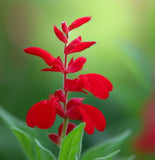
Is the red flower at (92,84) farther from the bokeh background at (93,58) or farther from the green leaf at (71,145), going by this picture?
the bokeh background at (93,58)

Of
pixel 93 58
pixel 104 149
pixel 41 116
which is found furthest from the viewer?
pixel 93 58

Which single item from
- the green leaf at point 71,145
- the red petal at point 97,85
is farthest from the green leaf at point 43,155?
the red petal at point 97,85

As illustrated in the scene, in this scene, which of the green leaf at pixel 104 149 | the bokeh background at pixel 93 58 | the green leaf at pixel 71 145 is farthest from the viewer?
the bokeh background at pixel 93 58

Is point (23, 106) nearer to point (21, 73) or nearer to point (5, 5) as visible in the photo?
point (21, 73)

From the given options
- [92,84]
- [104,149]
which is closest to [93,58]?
[104,149]

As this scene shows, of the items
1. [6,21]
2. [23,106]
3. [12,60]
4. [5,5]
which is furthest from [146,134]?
[5,5]

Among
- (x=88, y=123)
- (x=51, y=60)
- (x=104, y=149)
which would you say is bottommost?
(x=104, y=149)

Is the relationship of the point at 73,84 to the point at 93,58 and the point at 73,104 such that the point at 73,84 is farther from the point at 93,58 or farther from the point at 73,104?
the point at 93,58
